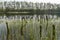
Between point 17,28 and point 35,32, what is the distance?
98 mm

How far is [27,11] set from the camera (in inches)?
24.6

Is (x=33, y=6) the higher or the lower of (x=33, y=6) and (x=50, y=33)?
the higher

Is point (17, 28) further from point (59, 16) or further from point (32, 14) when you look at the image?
point (59, 16)

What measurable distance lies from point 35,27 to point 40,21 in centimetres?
4

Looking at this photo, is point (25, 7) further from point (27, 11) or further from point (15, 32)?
point (15, 32)

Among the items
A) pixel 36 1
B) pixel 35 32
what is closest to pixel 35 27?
pixel 35 32

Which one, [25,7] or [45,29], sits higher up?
[25,7]

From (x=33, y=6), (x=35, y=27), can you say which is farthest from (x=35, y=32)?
(x=33, y=6)

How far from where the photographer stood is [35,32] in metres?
0.64

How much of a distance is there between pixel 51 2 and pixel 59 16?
0.09 metres

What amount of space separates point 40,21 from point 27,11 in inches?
3.4

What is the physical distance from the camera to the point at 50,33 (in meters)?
0.65

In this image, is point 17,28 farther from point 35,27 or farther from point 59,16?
point 59,16

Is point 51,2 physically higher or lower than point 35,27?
higher
